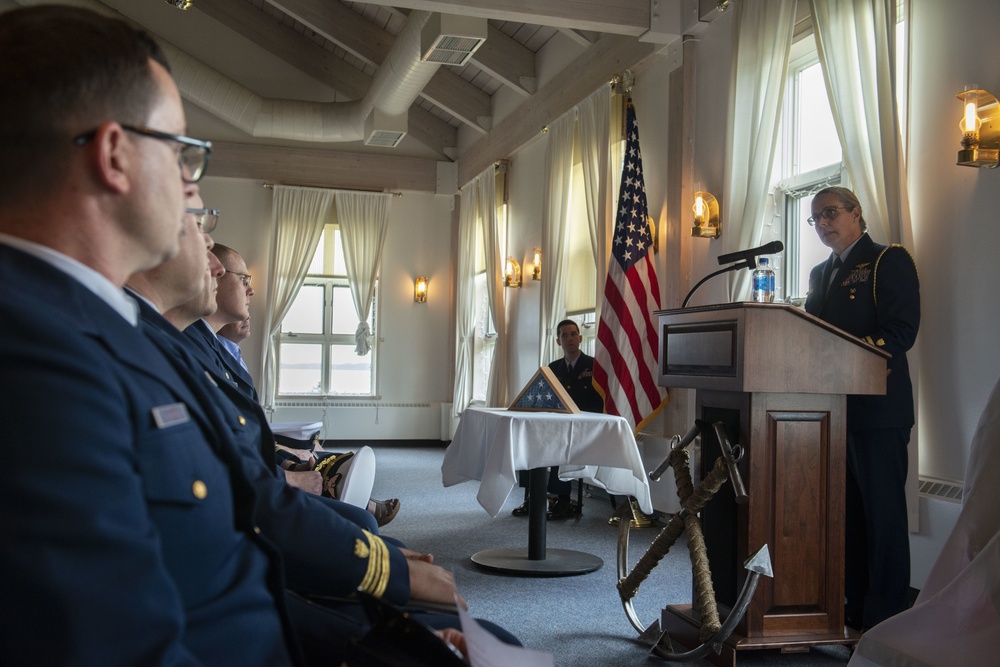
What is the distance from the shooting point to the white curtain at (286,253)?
36.2 feet

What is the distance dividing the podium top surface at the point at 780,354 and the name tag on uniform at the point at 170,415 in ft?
6.75

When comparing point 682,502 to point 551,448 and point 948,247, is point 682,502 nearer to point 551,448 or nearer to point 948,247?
point 551,448

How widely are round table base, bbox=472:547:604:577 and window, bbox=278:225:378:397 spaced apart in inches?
284

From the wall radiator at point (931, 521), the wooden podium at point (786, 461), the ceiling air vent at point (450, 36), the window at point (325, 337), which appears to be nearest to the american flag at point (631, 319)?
the ceiling air vent at point (450, 36)

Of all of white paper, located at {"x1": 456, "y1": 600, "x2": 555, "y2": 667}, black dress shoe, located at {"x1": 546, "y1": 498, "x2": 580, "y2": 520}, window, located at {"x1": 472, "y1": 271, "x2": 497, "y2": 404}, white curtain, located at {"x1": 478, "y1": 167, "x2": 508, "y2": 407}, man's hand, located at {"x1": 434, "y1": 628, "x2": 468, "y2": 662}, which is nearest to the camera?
white paper, located at {"x1": 456, "y1": 600, "x2": 555, "y2": 667}

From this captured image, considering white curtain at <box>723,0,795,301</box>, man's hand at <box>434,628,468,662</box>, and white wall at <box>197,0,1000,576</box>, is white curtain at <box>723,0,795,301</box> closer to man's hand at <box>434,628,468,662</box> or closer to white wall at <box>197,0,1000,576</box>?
white wall at <box>197,0,1000,576</box>

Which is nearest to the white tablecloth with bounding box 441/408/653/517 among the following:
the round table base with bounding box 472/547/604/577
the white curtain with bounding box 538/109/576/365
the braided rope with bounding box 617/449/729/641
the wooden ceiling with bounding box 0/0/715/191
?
the round table base with bounding box 472/547/604/577

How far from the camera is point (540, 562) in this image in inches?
172

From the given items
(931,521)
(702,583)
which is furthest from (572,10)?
(702,583)

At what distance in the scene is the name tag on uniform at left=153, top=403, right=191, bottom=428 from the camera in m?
0.87

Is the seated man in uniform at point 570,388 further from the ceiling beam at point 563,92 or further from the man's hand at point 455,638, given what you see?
the man's hand at point 455,638

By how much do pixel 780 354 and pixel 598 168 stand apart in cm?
438

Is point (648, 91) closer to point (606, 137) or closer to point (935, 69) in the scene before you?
point (606, 137)

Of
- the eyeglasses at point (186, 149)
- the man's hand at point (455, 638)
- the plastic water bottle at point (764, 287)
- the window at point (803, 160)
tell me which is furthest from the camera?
the window at point (803, 160)
